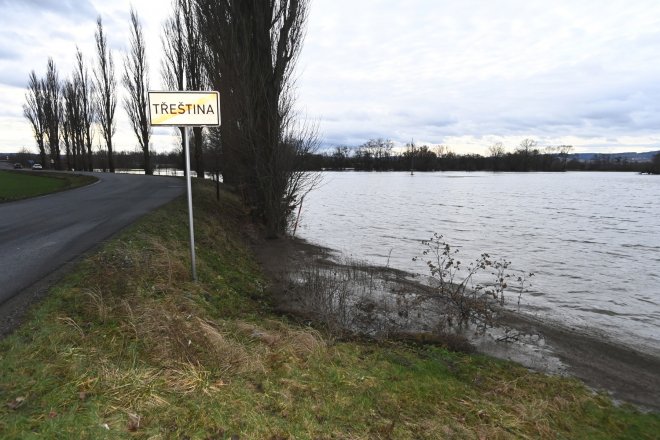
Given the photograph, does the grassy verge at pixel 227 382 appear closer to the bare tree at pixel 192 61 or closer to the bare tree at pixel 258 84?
the bare tree at pixel 258 84

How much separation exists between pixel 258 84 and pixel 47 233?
28.6 ft

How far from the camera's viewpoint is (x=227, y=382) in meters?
3.81

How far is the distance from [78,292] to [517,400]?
18.2ft

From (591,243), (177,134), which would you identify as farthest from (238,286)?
(177,134)

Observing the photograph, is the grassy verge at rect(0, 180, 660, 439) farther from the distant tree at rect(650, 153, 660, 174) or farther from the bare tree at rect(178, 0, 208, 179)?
A: the distant tree at rect(650, 153, 660, 174)

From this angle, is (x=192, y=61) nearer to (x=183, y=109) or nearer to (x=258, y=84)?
(x=258, y=84)

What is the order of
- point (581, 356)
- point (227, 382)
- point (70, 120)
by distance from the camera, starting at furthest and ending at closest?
1. point (70, 120)
2. point (581, 356)
3. point (227, 382)

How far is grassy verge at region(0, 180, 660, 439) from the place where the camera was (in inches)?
123

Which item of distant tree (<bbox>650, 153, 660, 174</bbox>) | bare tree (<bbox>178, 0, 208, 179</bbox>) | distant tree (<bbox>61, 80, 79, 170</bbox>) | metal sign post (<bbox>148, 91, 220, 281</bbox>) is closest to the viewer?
metal sign post (<bbox>148, 91, 220, 281</bbox>)

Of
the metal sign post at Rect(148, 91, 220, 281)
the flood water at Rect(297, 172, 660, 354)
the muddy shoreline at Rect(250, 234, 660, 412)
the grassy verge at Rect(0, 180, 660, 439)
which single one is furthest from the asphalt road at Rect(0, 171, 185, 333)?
the flood water at Rect(297, 172, 660, 354)

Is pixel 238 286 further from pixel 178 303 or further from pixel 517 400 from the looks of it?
pixel 517 400

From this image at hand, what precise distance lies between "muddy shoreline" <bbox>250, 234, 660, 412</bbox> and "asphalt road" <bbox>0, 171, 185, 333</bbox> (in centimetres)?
393

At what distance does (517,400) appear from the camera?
15.0ft

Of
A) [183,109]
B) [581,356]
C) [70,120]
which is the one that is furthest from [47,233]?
[70,120]
